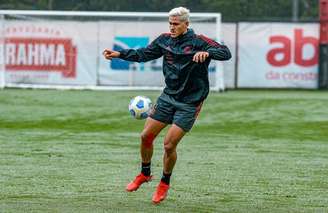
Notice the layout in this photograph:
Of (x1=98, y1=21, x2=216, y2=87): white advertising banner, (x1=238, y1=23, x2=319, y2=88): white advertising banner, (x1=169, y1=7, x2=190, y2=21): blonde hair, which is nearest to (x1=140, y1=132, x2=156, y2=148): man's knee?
(x1=169, y1=7, x2=190, y2=21): blonde hair

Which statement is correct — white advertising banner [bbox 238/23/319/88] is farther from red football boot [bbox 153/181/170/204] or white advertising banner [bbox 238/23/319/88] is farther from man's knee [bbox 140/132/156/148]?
red football boot [bbox 153/181/170/204]

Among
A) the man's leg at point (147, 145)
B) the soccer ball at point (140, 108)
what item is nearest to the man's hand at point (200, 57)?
the man's leg at point (147, 145)

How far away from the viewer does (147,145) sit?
9.74 metres

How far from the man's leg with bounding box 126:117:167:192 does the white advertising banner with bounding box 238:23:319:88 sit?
2133cm

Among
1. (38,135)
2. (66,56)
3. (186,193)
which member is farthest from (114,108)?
(186,193)

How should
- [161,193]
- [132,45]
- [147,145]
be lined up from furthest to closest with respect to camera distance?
[132,45] → [147,145] → [161,193]

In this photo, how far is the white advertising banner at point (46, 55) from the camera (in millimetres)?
28609

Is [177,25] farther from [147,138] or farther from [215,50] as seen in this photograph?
[147,138]

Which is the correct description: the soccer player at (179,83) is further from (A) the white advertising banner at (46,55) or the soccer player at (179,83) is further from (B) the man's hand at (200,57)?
(A) the white advertising banner at (46,55)

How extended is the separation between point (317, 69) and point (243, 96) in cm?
538

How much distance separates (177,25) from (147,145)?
1223mm

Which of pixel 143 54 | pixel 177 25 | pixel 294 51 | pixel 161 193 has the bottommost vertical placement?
pixel 161 193

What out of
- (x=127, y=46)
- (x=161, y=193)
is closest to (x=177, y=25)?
(x=161, y=193)

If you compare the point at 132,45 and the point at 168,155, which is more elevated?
the point at 132,45
